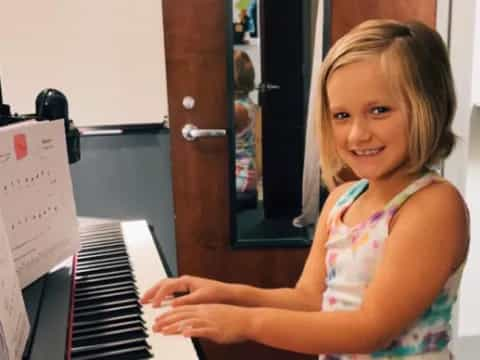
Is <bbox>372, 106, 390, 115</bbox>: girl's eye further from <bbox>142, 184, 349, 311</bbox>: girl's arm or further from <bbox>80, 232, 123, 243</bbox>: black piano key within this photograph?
<bbox>80, 232, 123, 243</bbox>: black piano key

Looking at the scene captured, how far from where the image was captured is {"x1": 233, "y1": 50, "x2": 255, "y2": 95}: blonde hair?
76.9 inches

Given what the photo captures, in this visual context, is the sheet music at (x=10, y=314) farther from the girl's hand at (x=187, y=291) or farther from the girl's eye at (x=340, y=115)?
the girl's eye at (x=340, y=115)

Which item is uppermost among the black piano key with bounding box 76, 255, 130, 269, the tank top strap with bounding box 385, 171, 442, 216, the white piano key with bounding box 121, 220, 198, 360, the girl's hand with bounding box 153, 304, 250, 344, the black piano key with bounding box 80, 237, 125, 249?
the tank top strap with bounding box 385, 171, 442, 216

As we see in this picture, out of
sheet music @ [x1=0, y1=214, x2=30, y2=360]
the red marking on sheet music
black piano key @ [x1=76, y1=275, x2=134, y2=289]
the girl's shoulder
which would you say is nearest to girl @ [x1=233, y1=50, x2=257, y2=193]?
the girl's shoulder

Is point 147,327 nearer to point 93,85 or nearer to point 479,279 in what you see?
point 93,85

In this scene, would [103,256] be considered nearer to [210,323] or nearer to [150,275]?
[150,275]

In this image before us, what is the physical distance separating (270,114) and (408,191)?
1.16m

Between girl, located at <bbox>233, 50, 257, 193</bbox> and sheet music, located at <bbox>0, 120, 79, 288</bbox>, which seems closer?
sheet music, located at <bbox>0, 120, 79, 288</bbox>

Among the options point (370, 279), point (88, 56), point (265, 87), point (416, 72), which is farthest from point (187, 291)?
point (88, 56)

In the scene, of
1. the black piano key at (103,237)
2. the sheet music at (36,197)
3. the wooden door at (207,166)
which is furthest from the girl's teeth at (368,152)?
the wooden door at (207,166)

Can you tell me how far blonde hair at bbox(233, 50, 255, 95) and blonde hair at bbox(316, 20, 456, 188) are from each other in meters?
1.00

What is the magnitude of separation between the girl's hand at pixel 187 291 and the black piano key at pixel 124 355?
15 centimetres

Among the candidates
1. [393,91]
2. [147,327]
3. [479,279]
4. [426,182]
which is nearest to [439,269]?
[426,182]

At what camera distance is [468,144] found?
6.59 feet
